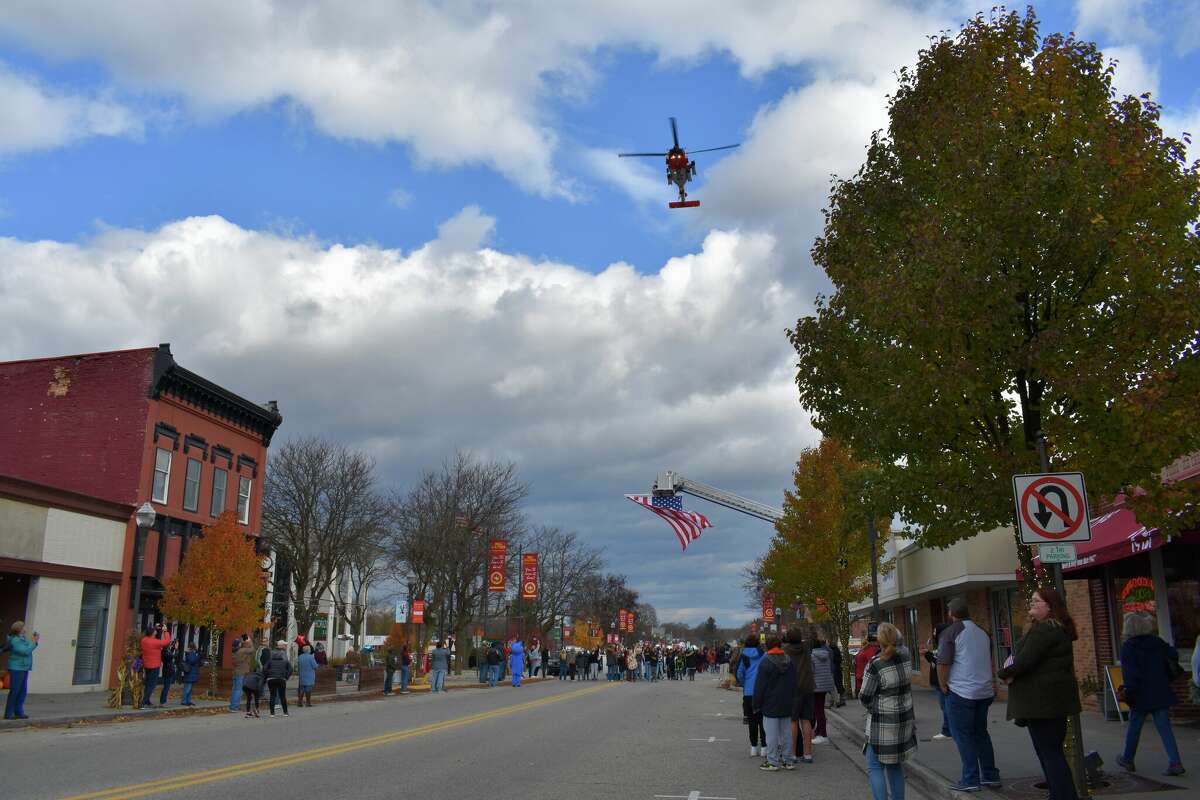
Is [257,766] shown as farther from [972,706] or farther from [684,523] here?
[684,523]

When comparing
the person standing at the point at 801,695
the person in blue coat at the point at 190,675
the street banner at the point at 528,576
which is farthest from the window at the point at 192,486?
the person standing at the point at 801,695

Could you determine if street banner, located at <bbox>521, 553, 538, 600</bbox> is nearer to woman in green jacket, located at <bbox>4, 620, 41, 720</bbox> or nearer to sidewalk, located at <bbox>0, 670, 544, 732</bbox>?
sidewalk, located at <bbox>0, 670, 544, 732</bbox>

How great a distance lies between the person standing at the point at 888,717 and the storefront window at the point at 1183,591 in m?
11.4

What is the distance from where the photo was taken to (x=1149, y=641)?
11.9 meters

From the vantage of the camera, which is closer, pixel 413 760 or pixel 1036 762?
pixel 1036 762

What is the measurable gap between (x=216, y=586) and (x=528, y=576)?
3070 cm

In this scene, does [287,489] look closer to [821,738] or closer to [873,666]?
[821,738]

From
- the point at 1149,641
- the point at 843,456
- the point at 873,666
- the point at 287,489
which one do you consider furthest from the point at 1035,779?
the point at 287,489

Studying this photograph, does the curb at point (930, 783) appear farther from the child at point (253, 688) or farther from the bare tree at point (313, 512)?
the bare tree at point (313, 512)

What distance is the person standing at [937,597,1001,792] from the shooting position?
1066 centimetres

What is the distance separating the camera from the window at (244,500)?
40.1 meters

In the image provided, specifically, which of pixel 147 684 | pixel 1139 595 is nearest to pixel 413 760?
pixel 147 684

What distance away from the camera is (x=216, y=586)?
103 ft

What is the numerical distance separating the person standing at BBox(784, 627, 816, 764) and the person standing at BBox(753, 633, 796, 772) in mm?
193
